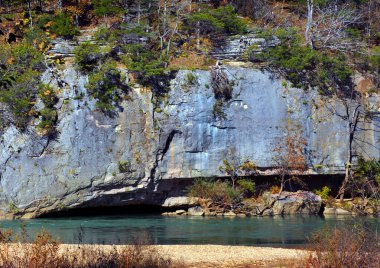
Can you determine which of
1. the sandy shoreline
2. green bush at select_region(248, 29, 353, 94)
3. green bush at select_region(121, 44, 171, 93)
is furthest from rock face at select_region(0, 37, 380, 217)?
the sandy shoreline

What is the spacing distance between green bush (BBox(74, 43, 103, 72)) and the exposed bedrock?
0.69m

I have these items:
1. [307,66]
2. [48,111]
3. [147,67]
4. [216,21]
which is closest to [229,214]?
[147,67]

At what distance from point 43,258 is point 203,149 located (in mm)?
23519

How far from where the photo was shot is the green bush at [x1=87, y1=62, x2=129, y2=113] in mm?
32500

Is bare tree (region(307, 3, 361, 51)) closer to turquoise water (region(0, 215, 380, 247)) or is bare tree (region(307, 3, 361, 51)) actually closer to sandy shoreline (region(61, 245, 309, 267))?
turquoise water (region(0, 215, 380, 247))

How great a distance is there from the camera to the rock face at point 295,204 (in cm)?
3119

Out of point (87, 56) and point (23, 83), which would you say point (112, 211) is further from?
point (87, 56)

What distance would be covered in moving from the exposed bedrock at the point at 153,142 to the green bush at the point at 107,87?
1.58 feet

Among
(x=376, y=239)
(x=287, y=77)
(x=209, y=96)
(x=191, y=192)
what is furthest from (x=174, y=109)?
(x=376, y=239)

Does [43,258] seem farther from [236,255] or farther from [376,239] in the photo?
[236,255]

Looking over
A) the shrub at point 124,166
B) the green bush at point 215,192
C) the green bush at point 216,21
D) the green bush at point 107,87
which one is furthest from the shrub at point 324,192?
the green bush at point 107,87

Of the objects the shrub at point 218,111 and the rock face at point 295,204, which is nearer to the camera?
the rock face at point 295,204

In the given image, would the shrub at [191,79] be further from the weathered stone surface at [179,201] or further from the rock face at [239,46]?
the weathered stone surface at [179,201]

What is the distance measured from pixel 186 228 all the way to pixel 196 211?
23.9 feet
